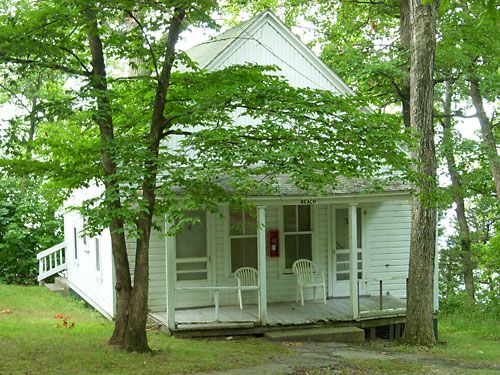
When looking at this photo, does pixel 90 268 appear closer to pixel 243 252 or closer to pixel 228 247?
pixel 228 247

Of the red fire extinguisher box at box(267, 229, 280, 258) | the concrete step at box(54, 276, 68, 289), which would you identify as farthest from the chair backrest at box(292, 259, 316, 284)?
the concrete step at box(54, 276, 68, 289)

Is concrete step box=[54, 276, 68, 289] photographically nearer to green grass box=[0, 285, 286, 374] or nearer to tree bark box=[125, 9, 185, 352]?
green grass box=[0, 285, 286, 374]

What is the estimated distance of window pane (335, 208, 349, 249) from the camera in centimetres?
1755

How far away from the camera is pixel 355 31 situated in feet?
80.0

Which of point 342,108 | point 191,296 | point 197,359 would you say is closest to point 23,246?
point 191,296

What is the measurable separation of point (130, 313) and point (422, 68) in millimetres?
8006

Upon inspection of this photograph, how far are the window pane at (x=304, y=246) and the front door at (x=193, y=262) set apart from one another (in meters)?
2.48

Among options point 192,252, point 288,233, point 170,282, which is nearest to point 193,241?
point 192,252

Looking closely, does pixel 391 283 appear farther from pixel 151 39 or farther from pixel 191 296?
pixel 151 39

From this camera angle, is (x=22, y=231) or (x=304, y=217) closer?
(x=304, y=217)

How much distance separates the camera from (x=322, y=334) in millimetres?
14328

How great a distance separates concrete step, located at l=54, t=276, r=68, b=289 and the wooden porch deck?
7.98 meters

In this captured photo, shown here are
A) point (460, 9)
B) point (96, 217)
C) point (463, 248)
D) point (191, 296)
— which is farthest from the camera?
point (463, 248)

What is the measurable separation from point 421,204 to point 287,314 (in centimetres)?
388
